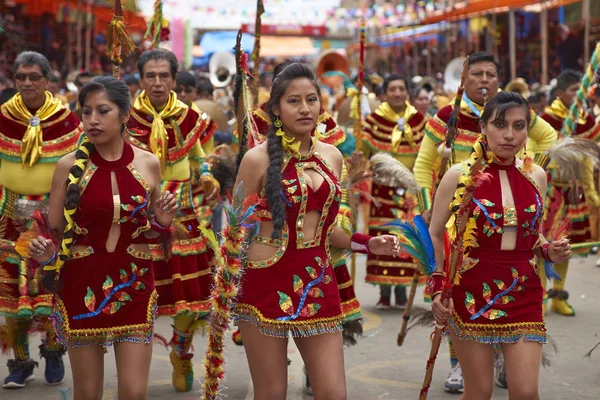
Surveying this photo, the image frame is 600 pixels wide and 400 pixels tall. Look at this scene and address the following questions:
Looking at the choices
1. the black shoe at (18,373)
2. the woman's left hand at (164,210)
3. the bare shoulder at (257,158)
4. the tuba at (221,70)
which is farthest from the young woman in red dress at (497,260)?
the tuba at (221,70)

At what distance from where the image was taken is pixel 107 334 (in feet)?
16.0

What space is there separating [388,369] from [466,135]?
1.88 metres

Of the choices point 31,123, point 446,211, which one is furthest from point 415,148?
point 446,211

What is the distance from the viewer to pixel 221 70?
19.5m

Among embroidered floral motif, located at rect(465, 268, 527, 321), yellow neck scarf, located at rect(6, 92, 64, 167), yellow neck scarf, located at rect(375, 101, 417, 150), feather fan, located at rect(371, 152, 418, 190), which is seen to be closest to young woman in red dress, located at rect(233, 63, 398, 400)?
embroidered floral motif, located at rect(465, 268, 527, 321)

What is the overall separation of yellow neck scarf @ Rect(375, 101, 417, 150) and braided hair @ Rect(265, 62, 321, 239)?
5080mm

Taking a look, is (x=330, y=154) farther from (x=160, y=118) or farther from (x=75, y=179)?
(x=160, y=118)

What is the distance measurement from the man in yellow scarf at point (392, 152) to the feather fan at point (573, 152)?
3266 mm

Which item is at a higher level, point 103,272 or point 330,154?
point 330,154

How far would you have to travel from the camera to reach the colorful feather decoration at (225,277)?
4.59 meters

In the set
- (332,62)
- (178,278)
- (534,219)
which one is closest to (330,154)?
(534,219)

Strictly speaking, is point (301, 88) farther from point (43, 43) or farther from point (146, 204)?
point (43, 43)

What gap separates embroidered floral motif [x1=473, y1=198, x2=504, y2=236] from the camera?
16.4 ft

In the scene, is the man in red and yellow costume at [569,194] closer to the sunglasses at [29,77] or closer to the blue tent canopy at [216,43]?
the sunglasses at [29,77]
